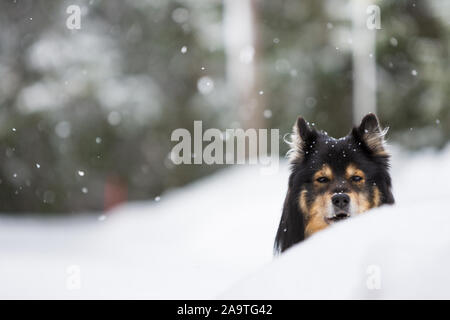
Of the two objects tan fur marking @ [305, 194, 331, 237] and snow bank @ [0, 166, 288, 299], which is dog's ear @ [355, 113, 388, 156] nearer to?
tan fur marking @ [305, 194, 331, 237]

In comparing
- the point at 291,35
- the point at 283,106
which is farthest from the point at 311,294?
the point at 291,35

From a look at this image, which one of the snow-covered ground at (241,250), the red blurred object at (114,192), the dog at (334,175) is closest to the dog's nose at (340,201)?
the dog at (334,175)

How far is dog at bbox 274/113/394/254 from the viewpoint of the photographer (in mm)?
1725

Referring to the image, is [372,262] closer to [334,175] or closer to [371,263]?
[371,263]

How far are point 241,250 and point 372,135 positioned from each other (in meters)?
1.76

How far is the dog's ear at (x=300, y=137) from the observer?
1.83 m

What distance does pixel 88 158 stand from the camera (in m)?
9.55

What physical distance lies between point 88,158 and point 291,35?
187 inches

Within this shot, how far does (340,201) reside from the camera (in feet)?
5.59

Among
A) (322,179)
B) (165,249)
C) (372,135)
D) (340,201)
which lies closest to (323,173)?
(322,179)

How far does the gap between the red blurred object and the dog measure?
9.06m

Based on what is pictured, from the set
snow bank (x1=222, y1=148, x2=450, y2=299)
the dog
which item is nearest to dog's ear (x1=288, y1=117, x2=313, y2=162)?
the dog

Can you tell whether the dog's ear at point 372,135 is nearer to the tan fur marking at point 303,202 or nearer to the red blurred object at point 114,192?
the tan fur marking at point 303,202
